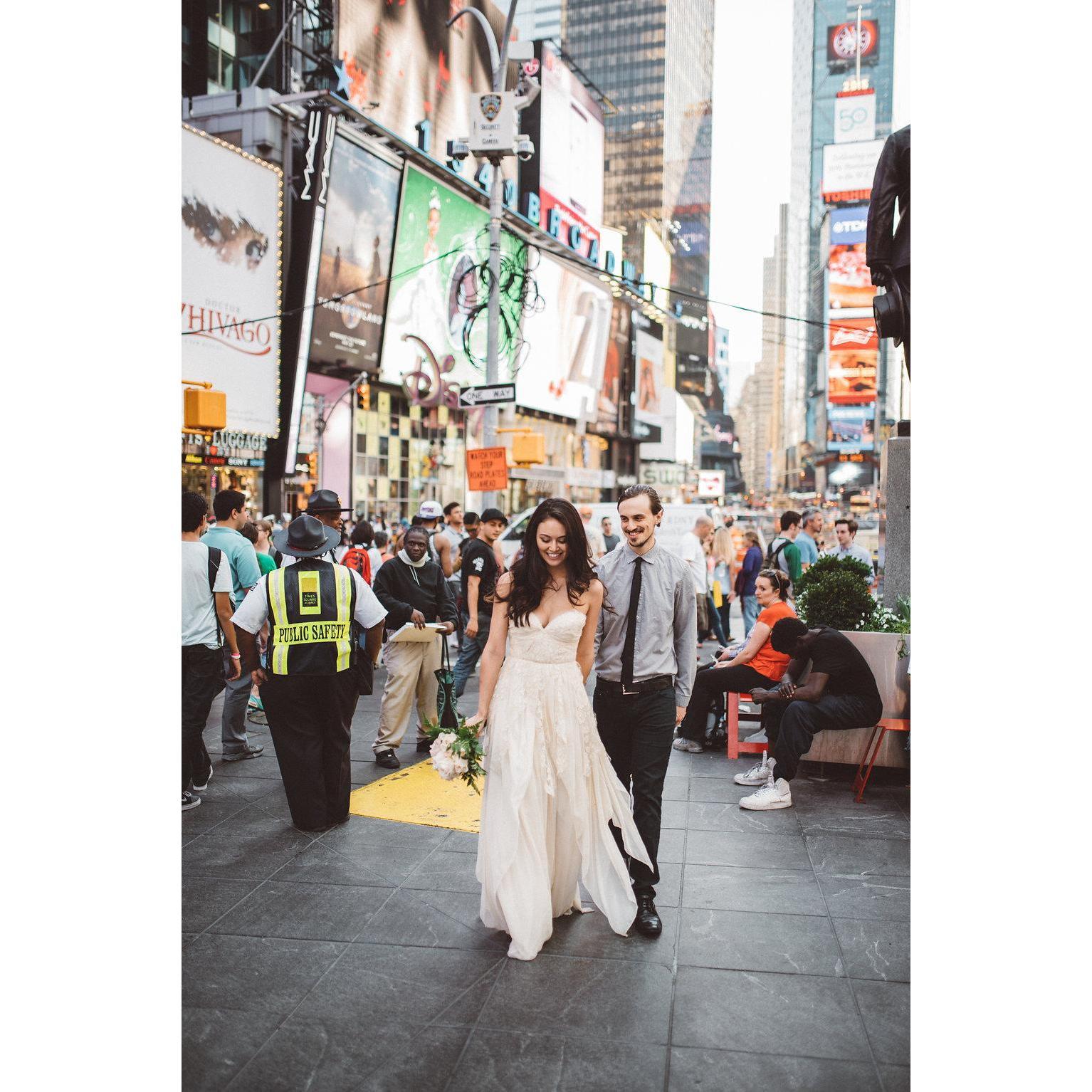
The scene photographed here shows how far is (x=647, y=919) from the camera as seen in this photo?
464 cm

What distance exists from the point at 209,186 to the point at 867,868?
879 inches

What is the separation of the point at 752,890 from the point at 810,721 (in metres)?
1.91

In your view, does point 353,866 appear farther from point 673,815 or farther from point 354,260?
point 354,260

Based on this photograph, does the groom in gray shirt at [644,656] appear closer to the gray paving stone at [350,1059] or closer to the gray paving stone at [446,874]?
the gray paving stone at [446,874]

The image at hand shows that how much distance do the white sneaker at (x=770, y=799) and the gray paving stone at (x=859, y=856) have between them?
Result: 562 millimetres

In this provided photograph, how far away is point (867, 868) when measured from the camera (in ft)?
18.1

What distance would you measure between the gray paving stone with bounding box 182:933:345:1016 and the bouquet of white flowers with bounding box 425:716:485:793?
905mm

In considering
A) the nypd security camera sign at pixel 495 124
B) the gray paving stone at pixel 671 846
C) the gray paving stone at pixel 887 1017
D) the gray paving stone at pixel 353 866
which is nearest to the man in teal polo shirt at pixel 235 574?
the gray paving stone at pixel 353 866

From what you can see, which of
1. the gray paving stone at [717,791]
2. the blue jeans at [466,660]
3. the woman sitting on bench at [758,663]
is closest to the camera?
the gray paving stone at [717,791]

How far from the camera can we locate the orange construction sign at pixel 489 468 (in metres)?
15.1

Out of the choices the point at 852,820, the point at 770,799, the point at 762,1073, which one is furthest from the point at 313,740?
the point at 762,1073

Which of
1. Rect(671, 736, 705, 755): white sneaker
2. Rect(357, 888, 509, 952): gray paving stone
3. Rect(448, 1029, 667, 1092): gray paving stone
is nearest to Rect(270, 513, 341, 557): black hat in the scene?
Rect(357, 888, 509, 952): gray paving stone

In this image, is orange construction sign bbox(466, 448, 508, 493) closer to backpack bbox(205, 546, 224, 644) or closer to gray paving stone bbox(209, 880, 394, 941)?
backpack bbox(205, 546, 224, 644)
